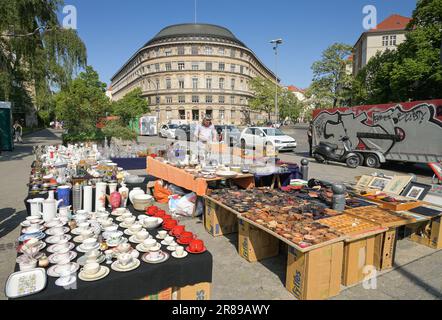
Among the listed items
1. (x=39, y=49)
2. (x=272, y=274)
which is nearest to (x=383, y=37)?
(x=39, y=49)

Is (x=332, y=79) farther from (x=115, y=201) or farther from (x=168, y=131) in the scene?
(x=115, y=201)

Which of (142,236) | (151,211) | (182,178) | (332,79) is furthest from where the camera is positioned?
(332,79)

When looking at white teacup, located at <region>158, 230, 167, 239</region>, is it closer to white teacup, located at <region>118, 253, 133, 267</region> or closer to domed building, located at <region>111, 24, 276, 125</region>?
white teacup, located at <region>118, 253, 133, 267</region>

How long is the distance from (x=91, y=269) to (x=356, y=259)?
3158 mm

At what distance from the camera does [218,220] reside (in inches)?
208

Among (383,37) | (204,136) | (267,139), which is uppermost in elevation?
Result: (383,37)

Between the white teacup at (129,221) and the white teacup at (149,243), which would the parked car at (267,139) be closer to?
the white teacup at (129,221)

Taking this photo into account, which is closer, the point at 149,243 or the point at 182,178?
the point at 149,243

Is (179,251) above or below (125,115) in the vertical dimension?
below

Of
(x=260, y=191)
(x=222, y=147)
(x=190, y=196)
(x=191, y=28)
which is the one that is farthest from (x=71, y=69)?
(x=191, y=28)

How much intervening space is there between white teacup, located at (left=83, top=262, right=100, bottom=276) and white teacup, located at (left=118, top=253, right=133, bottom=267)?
191mm

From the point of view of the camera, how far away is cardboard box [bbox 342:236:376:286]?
3.59 m

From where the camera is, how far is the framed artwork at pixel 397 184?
18.4 ft

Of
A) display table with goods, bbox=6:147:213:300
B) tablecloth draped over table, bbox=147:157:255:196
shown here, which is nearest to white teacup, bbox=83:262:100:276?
display table with goods, bbox=6:147:213:300
